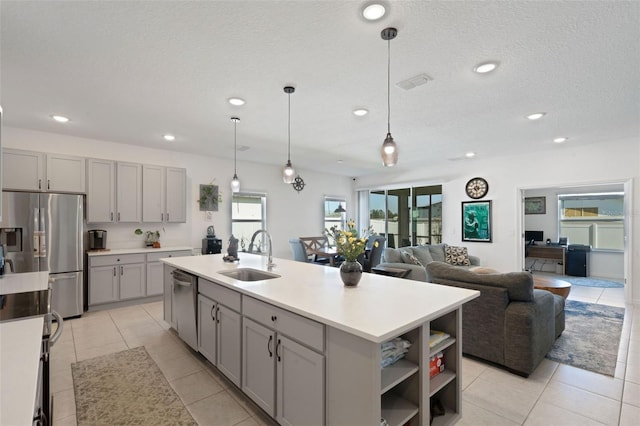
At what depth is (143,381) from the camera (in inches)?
100

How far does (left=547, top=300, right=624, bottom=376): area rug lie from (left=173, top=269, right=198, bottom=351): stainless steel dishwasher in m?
3.59

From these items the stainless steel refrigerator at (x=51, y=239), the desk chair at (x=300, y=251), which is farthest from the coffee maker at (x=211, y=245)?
the stainless steel refrigerator at (x=51, y=239)

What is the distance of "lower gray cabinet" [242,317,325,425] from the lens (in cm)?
163

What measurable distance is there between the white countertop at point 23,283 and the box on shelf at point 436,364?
9.15ft

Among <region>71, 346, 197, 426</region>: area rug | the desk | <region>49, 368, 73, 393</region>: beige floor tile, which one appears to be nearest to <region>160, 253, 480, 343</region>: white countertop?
<region>71, 346, 197, 426</region>: area rug

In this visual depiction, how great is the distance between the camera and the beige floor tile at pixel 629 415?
2.05 metres

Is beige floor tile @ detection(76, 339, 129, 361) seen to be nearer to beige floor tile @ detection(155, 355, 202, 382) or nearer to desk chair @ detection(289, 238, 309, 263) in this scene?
beige floor tile @ detection(155, 355, 202, 382)

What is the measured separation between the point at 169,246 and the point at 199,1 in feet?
14.9

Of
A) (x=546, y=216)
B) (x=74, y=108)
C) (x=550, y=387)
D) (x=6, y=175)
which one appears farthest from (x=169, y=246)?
(x=546, y=216)

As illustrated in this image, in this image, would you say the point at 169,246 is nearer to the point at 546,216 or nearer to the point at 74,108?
the point at 74,108

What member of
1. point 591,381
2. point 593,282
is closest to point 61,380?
point 591,381

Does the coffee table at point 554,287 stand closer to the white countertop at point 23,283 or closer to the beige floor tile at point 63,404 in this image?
the beige floor tile at point 63,404

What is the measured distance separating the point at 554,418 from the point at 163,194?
5574 mm

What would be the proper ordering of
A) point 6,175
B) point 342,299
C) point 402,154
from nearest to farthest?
point 342,299, point 6,175, point 402,154
